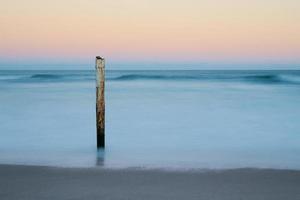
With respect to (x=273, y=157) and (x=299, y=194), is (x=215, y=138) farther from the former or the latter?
(x=299, y=194)

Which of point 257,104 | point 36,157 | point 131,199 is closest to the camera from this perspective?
point 131,199

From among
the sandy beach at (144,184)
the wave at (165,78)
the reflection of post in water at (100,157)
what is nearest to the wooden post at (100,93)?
the reflection of post in water at (100,157)

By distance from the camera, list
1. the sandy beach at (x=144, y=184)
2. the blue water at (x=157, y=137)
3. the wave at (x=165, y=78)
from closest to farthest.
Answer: the sandy beach at (x=144, y=184) → the blue water at (x=157, y=137) → the wave at (x=165, y=78)

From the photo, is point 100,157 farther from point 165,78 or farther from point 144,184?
point 165,78

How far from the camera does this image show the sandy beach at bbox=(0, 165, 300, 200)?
4.52m

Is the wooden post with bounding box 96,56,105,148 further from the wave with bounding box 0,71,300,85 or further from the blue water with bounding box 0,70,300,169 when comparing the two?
the wave with bounding box 0,71,300,85

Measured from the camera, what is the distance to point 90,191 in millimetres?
4645

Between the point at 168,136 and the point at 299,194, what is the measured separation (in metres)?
5.87

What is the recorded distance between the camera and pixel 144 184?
4973 millimetres

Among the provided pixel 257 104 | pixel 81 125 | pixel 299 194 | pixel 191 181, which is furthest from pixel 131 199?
pixel 257 104

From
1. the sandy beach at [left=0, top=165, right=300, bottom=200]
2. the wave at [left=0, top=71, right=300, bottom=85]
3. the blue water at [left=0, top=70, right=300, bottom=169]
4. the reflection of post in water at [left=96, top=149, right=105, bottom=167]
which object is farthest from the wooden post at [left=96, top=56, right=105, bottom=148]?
the wave at [left=0, top=71, right=300, bottom=85]

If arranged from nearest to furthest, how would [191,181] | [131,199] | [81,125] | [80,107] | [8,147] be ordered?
[131,199] < [191,181] < [8,147] < [81,125] < [80,107]

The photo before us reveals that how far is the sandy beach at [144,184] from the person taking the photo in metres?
4.52

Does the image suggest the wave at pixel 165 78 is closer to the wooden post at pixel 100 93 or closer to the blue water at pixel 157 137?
the blue water at pixel 157 137
